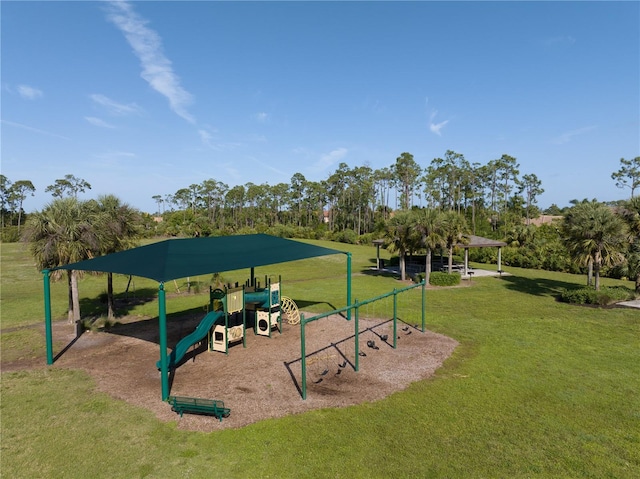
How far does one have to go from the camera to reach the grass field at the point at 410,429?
21.2 feet

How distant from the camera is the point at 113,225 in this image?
52.5 ft

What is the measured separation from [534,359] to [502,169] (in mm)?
70785

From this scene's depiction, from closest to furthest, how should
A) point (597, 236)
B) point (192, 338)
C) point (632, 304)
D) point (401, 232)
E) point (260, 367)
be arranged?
1. point (260, 367)
2. point (192, 338)
3. point (632, 304)
4. point (597, 236)
5. point (401, 232)

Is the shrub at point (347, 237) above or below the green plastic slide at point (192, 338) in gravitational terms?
above

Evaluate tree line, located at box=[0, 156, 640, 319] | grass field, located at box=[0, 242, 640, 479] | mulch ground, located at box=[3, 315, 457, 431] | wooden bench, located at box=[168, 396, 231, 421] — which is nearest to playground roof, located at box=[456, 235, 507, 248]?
tree line, located at box=[0, 156, 640, 319]

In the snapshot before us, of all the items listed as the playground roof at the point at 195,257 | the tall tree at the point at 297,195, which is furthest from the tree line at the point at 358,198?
the playground roof at the point at 195,257

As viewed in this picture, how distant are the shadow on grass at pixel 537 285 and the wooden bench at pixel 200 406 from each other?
2121 cm

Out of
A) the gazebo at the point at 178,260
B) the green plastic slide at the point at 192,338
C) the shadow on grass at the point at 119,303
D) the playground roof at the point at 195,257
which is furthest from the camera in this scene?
the shadow on grass at the point at 119,303

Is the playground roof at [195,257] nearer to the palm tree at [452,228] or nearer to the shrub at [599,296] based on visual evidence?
the palm tree at [452,228]

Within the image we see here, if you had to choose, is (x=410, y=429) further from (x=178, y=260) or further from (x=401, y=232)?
(x=401, y=232)

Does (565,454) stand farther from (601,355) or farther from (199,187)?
(199,187)

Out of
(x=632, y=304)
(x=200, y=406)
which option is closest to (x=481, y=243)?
(x=632, y=304)

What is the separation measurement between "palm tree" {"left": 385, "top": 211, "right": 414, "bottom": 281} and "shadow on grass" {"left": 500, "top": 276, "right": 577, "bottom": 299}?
25.2 ft

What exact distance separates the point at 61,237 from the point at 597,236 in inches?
1036
